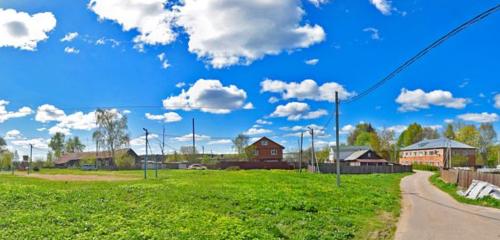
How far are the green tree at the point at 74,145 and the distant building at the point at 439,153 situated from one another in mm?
94938

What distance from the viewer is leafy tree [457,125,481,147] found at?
112037mm

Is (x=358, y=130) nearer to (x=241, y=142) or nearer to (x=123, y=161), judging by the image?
(x=241, y=142)

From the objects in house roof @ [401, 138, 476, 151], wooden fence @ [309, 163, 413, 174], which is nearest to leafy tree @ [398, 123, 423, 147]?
house roof @ [401, 138, 476, 151]

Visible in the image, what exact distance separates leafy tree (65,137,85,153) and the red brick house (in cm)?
6670

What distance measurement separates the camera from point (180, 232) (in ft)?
39.8

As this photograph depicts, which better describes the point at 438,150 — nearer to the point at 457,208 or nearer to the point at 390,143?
the point at 390,143

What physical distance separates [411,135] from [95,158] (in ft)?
284

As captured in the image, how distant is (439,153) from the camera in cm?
9488

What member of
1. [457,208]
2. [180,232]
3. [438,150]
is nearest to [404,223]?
[457,208]

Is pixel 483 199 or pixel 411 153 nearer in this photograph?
pixel 483 199

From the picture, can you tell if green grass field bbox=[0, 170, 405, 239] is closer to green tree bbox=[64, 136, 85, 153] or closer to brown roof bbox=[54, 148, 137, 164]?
brown roof bbox=[54, 148, 137, 164]

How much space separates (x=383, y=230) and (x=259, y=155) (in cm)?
8005

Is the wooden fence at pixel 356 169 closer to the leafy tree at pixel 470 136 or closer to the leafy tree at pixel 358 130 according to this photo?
the leafy tree at pixel 470 136

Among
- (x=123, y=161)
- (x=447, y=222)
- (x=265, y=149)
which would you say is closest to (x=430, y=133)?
(x=265, y=149)
